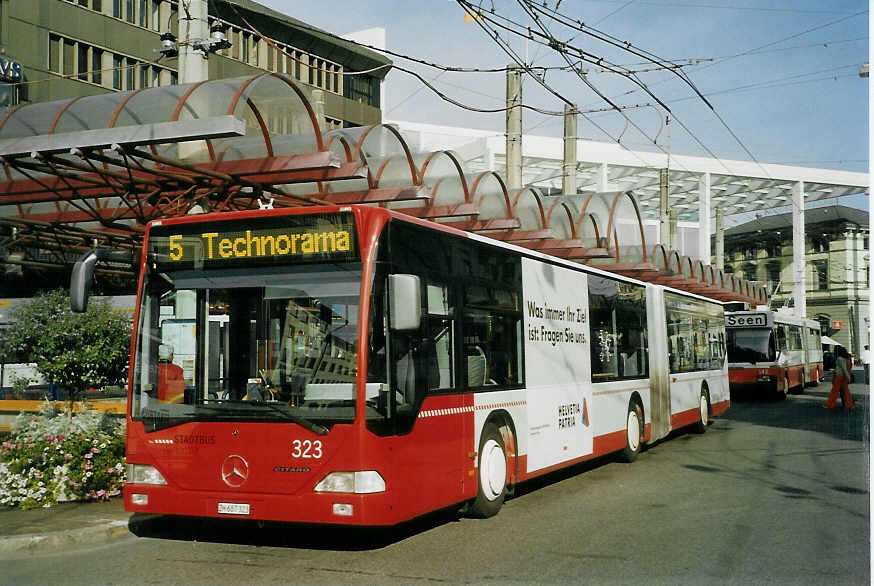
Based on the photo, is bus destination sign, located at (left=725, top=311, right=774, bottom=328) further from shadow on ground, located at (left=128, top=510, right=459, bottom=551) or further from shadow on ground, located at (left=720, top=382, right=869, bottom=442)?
shadow on ground, located at (left=128, top=510, right=459, bottom=551)

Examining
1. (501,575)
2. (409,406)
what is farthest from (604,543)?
(409,406)

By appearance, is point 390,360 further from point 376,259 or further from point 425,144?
point 425,144

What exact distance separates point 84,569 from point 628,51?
1103 cm

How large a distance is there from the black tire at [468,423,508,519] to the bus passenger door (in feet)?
22.1

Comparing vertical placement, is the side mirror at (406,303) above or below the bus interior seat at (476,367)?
above

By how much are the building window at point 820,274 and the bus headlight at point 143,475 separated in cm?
7671

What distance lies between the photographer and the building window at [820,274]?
78.5 meters

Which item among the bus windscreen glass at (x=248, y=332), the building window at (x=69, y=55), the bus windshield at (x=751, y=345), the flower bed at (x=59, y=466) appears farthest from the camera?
the building window at (x=69, y=55)

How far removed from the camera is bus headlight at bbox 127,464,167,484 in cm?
858

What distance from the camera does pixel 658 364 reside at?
17.1 meters

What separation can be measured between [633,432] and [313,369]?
8608 millimetres

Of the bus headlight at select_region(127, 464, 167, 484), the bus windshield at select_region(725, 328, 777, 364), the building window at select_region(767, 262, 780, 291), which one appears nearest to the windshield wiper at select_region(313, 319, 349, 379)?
the bus headlight at select_region(127, 464, 167, 484)

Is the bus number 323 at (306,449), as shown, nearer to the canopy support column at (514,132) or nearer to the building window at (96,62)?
the canopy support column at (514,132)

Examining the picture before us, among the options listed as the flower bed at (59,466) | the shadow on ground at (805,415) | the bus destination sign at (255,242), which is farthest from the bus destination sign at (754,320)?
the bus destination sign at (255,242)
